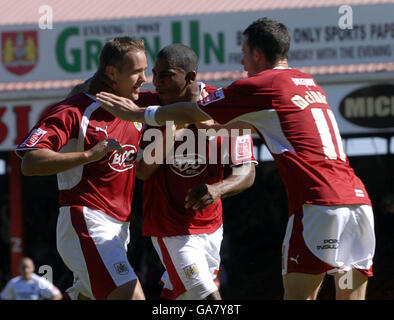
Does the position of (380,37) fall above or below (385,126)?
above

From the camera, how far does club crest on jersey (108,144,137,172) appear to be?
545 centimetres

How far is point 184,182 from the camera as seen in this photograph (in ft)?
19.1

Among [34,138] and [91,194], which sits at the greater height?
[34,138]

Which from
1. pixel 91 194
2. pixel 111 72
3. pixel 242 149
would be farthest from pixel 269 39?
pixel 91 194

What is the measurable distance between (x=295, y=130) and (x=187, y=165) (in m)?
1.00

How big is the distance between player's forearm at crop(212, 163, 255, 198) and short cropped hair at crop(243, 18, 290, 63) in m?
0.81

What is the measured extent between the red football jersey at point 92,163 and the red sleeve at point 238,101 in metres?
0.65

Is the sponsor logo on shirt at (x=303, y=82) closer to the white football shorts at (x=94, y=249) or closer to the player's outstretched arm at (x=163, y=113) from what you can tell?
the player's outstretched arm at (x=163, y=113)

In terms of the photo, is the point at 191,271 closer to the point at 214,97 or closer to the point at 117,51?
the point at 214,97

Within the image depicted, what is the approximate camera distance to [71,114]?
5.34 meters

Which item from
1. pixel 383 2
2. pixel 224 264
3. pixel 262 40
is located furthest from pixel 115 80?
pixel 224 264

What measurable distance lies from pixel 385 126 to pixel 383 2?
6.70 ft

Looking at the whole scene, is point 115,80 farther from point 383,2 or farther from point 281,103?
point 383,2

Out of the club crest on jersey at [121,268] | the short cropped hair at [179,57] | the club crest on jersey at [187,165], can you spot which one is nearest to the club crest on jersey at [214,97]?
the short cropped hair at [179,57]
